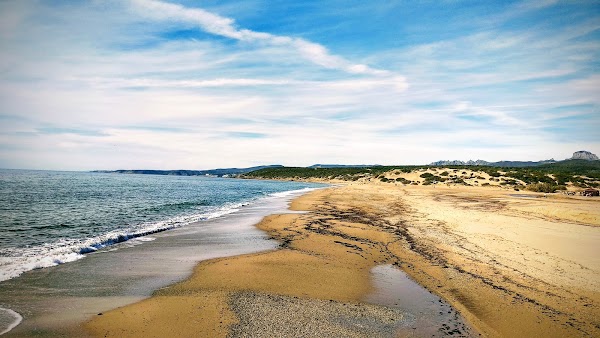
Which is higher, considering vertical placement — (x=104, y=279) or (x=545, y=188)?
(x=545, y=188)

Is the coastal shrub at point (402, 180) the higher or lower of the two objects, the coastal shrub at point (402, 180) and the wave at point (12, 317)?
the higher

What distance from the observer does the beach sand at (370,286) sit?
5.99 metres

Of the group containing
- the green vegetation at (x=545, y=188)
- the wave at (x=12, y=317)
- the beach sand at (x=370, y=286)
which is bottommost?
the beach sand at (x=370, y=286)

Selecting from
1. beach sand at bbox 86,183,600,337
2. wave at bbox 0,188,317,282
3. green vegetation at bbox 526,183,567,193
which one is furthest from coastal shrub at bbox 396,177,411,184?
wave at bbox 0,188,317,282

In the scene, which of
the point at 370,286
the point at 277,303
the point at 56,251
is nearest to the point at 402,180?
the point at 370,286

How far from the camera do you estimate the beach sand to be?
19.6 feet

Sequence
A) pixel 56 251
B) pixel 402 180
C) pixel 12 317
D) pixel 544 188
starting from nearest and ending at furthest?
pixel 12 317 < pixel 56 251 < pixel 544 188 < pixel 402 180

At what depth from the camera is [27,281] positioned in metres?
8.17

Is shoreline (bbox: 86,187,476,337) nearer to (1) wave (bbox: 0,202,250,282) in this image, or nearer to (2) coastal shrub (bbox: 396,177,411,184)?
(1) wave (bbox: 0,202,250,282)

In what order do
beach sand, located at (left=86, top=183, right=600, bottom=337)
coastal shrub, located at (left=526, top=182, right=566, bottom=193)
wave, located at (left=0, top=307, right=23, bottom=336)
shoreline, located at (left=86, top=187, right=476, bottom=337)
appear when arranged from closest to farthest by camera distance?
wave, located at (left=0, top=307, right=23, bottom=336)
shoreline, located at (left=86, top=187, right=476, bottom=337)
beach sand, located at (left=86, top=183, right=600, bottom=337)
coastal shrub, located at (left=526, top=182, right=566, bottom=193)

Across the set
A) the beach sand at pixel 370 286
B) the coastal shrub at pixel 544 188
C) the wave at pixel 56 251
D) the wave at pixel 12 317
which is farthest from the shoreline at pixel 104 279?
the coastal shrub at pixel 544 188

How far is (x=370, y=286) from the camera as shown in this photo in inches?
331

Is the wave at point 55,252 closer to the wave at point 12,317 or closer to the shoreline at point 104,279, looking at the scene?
the shoreline at point 104,279

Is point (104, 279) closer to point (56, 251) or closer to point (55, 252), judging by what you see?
point (55, 252)
